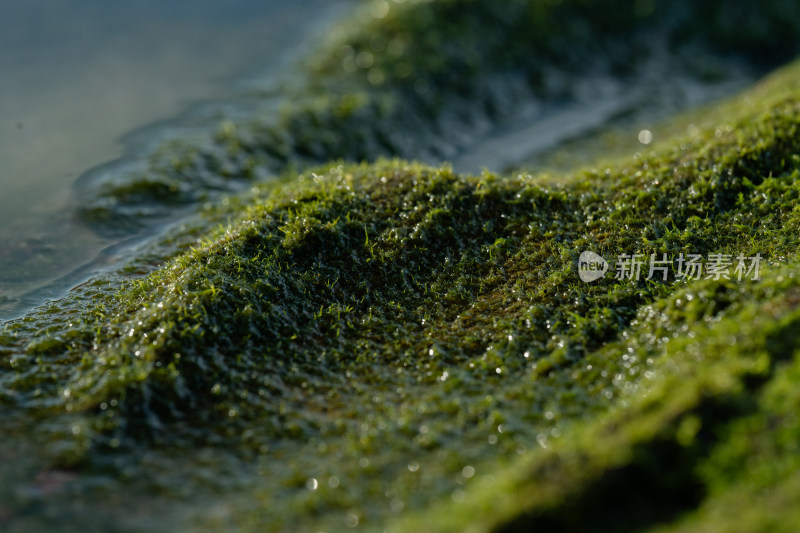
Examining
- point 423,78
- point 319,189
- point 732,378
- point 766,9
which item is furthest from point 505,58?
point 732,378

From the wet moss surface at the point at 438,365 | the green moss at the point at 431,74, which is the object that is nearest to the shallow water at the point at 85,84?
the green moss at the point at 431,74

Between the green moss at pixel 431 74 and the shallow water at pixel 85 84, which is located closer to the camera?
the shallow water at pixel 85 84

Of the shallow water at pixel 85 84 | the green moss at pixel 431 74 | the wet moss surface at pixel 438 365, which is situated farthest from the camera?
the green moss at pixel 431 74

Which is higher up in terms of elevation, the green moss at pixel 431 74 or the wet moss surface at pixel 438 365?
the green moss at pixel 431 74

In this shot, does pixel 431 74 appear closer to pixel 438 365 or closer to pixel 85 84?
pixel 85 84

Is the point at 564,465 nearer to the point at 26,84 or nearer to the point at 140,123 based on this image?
the point at 140,123

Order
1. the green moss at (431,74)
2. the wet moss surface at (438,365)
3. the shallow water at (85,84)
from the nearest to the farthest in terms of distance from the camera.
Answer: the wet moss surface at (438,365) → the shallow water at (85,84) → the green moss at (431,74)

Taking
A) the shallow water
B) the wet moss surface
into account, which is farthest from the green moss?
the wet moss surface

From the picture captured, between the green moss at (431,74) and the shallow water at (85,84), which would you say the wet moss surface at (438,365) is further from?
the green moss at (431,74)
